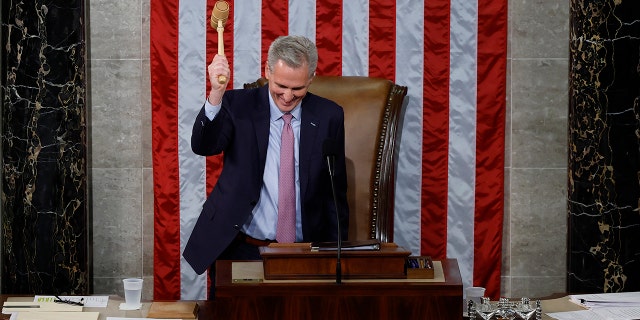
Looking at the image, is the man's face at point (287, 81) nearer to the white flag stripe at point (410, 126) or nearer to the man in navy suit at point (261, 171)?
the man in navy suit at point (261, 171)

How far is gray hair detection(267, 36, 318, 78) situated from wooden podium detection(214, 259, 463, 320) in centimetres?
112

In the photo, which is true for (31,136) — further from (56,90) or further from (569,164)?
(569,164)

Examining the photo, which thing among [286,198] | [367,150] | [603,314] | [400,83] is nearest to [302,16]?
[400,83]

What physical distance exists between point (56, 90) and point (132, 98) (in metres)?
0.40

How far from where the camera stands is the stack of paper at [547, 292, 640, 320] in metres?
2.73

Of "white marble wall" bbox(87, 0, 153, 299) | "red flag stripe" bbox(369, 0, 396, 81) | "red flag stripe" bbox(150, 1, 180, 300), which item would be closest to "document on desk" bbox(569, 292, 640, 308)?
"red flag stripe" bbox(369, 0, 396, 81)

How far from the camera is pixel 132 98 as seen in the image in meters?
4.65

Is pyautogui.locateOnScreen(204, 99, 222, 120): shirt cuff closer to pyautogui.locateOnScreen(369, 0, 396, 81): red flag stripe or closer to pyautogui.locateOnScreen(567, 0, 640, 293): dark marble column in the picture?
pyautogui.locateOnScreen(369, 0, 396, 81): red flag stripe

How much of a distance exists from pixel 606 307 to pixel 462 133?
1.88 meters

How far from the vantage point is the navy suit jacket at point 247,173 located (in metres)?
3.45

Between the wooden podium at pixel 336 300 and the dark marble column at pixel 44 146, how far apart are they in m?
2.26

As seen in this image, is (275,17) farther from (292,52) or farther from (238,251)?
(238,251)

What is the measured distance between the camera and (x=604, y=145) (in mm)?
4418

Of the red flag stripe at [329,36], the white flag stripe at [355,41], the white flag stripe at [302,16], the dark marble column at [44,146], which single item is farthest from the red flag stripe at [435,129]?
the dark marble column at [44,146]
